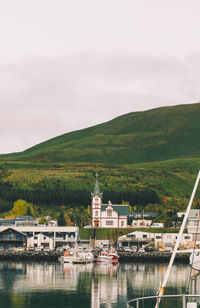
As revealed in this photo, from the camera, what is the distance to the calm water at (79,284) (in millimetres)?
76600

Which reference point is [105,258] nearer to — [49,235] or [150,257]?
[150,257]

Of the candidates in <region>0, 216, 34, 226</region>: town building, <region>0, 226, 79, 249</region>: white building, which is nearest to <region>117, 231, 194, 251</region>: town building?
<region>0, 226, 79, 249</region>: white building

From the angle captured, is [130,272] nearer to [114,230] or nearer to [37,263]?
[37,263]

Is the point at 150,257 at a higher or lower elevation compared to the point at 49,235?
lower

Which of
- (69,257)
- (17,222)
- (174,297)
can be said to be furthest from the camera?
(17,222)

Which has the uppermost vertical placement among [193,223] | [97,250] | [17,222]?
[193,223]

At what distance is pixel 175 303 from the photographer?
2921 inches

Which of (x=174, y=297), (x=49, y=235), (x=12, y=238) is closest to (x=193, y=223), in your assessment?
(x=49, y=235)

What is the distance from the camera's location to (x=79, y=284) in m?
93.2

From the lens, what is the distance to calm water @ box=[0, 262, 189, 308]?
251 feet

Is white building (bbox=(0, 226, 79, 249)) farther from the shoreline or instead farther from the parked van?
the parked van

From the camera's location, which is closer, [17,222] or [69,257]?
[69,257]

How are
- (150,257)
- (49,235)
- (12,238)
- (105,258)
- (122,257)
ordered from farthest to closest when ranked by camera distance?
(49,235) → (12,238) → (122,257) → (150,257) → (105,258)

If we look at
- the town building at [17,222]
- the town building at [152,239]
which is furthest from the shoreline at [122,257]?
the town building at [17,222]
